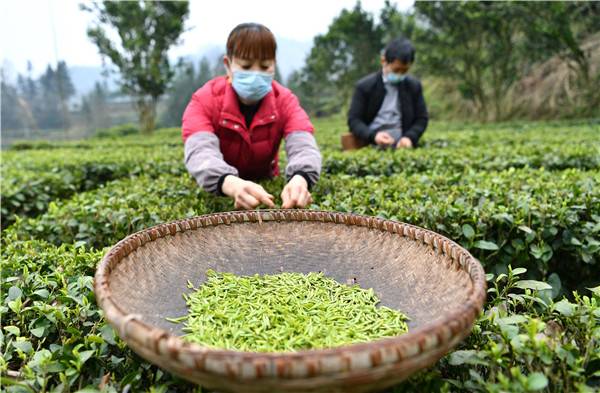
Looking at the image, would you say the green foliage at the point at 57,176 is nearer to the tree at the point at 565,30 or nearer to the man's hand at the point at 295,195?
the man's hand at the point at 295,195

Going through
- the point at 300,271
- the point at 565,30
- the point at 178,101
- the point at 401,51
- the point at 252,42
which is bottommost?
the point at 300,271

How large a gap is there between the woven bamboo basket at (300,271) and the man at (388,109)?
11.2 feet

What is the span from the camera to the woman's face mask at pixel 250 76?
2332mm

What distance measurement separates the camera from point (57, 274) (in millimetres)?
1512

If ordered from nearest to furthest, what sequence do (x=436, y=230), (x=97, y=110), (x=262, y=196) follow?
(x=262, y=196)
(x=436, y=230)
(x=97, y=110)

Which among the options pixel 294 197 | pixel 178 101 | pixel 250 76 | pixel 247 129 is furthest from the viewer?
pixel 178 101

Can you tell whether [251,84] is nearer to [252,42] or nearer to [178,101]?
[252,42]

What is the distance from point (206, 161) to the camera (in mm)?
2227

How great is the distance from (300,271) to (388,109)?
12.9ft

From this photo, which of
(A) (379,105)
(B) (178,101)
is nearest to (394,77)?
(A) (379,105)

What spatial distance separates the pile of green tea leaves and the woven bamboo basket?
71 mm

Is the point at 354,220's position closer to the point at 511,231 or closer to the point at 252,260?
the point at 252,260

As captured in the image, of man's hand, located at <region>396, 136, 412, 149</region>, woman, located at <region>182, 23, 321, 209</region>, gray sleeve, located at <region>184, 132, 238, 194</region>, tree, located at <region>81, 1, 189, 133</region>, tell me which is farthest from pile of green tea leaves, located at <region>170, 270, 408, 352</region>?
tree, located at <region>81, 1, 189, 133</region>

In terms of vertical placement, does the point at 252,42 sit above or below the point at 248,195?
above
